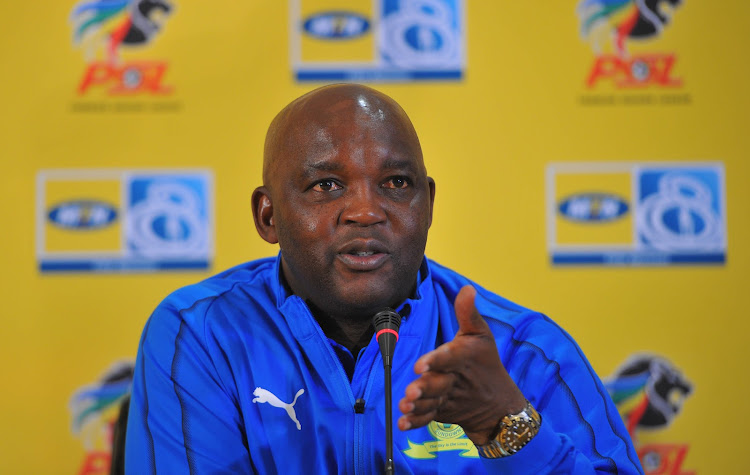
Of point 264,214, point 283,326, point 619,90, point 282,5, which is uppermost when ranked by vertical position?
point 282,5

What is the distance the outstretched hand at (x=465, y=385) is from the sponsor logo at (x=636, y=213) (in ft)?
6.08

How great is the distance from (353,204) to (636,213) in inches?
72.5

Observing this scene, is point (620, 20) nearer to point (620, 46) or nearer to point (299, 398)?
point (620, 46)

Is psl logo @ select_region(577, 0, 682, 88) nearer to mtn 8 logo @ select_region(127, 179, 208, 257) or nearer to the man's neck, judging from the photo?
mtn 8 logo @ select_region(127, 179, 208, 257)

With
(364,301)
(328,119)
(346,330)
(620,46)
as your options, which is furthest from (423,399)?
(620,46)

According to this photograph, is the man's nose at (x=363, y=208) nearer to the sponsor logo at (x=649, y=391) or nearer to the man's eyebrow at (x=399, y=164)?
the man's eyebrow at (x=399, y=164)

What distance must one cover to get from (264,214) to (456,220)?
4.74 feet

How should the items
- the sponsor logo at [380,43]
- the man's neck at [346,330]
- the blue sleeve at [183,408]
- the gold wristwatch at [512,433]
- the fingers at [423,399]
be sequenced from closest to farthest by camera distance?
the fingers at [423,399], the gold wristwatch at [512,433], the blue sleeve at [183,408], the man's neck at [346,330], the sponsor logo at [380,43]

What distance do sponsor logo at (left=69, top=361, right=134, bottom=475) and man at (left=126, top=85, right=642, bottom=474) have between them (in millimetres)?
1504

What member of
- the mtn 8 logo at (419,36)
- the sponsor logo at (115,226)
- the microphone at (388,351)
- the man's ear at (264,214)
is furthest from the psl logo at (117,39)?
the microphone at (388,351)

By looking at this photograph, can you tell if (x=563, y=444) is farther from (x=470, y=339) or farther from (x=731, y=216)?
(x=731, y=216)

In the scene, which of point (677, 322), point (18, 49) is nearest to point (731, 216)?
point (677, 322)

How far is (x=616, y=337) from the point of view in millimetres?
2885

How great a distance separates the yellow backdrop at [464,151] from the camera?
2.87 m
